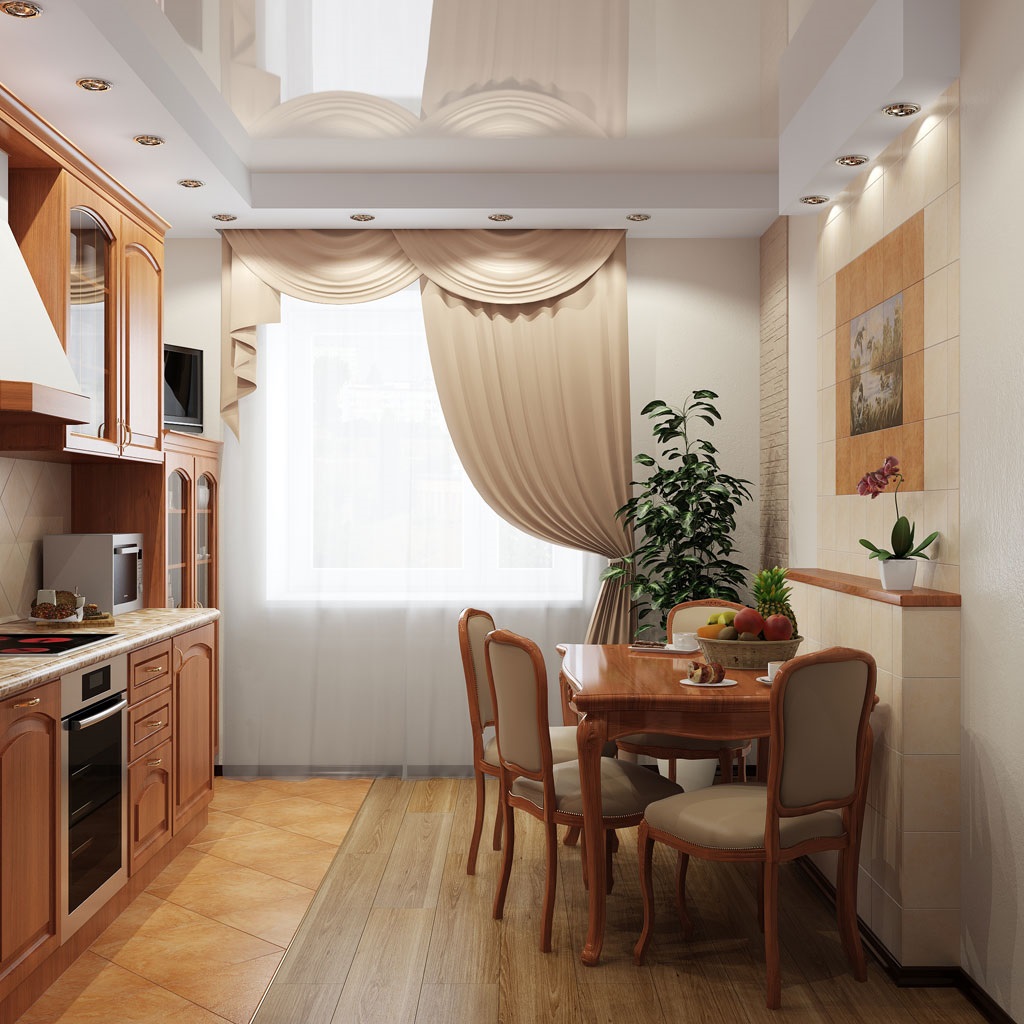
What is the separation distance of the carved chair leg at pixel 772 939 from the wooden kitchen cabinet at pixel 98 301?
100 inches

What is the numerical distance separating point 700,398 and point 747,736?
2438 mm

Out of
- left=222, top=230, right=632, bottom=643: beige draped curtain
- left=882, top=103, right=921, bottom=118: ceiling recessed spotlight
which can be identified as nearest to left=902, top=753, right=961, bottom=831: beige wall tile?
left=882, top=103, right=921, bottom=118: ceiling recessed spotlight

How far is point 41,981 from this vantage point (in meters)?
2.69

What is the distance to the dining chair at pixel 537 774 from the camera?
299cm

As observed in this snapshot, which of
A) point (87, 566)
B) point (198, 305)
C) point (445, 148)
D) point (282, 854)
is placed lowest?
point (282, 854)

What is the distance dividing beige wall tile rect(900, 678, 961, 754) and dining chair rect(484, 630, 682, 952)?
800mm

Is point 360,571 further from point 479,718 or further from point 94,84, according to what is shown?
point 94,84

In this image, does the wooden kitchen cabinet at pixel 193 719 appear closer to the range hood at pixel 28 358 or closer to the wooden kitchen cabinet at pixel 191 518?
the wooden kitchen cabinet at pixel 191 518

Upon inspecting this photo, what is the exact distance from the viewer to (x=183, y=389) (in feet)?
15.6

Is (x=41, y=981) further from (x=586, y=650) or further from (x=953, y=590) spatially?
(x=953, y=590)

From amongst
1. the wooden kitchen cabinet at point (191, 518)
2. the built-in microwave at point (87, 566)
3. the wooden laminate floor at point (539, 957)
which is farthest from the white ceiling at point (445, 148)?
the wooden laminate floor at point (539, 957)

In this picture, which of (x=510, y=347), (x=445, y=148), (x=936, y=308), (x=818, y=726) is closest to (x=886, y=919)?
(x=818, y=726)

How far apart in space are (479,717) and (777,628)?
1.16 metres

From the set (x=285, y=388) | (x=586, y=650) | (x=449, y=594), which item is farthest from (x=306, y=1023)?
(x=285, y=388)
